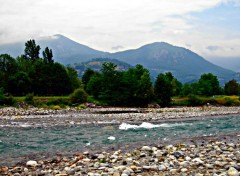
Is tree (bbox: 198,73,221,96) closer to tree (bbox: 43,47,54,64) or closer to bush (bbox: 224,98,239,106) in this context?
bush (bbox: 224,98,239,106)

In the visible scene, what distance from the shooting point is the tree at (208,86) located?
11831cm

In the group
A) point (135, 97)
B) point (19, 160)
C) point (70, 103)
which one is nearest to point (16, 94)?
point (70, 103)

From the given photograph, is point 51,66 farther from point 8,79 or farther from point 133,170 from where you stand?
point 133,170

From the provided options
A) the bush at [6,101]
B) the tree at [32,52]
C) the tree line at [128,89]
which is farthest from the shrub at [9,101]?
the tree at [32,52]

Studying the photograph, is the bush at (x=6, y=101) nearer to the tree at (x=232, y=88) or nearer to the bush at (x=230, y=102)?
the bush at (x=230, y=102)

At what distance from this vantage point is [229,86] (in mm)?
136000

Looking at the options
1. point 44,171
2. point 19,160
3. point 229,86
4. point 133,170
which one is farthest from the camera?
point 229,86

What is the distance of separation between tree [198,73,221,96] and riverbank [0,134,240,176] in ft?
342

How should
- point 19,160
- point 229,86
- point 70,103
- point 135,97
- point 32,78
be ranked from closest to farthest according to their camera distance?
point 19,160, point 70,103, point 135,97, point 32,78, point 229,86

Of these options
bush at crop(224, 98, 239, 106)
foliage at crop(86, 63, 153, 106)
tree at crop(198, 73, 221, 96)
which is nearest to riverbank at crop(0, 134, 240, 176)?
foliage at crop(86, 63, 153, 106)

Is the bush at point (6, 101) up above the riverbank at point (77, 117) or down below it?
above

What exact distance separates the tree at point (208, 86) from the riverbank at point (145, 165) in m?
104

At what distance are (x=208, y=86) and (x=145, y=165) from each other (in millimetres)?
111771

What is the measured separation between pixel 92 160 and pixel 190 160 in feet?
13.6
